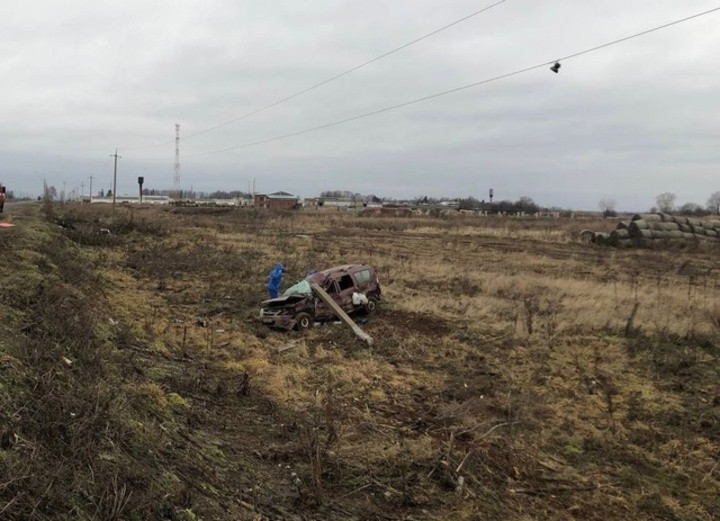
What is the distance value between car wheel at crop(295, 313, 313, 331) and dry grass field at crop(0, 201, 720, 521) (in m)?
0.30

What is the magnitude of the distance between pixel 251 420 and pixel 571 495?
4366 mm

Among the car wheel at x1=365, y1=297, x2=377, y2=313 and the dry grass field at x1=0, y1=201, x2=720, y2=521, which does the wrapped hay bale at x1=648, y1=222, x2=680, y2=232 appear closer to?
the dry grass field at x1=0, y1=201, x2=720, y2=521

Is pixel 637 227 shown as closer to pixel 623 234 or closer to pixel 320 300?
pixel 623 234

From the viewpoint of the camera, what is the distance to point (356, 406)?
8.85 m

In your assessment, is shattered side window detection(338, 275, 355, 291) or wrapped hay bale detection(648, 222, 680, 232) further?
wrapped hay bale detection(648, 222, 680, 232)

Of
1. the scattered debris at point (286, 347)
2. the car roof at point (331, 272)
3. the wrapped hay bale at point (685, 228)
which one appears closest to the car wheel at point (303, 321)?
the car roof at point (331, 272)

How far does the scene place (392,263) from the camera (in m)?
26.4

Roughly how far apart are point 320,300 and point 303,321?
0.82 metres

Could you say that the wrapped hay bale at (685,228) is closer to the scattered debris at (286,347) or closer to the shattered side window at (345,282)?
the shattered side window at (345,282)

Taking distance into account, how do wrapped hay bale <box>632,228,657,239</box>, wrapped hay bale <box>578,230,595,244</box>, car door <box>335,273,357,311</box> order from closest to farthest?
1. car door <box>335,273,357,311</box>
2. wrapped hay bale <box>632,228,657,239</box>
3. wrapped hay bale <box>578,230,595,244</box>

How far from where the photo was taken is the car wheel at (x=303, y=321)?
553 inches

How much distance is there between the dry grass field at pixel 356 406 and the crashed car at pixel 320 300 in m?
0.53

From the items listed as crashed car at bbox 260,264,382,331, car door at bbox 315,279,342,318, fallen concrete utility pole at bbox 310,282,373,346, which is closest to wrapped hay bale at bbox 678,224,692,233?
crashed car at bbox 260,264,382,331

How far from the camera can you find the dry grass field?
4332 millimetres
